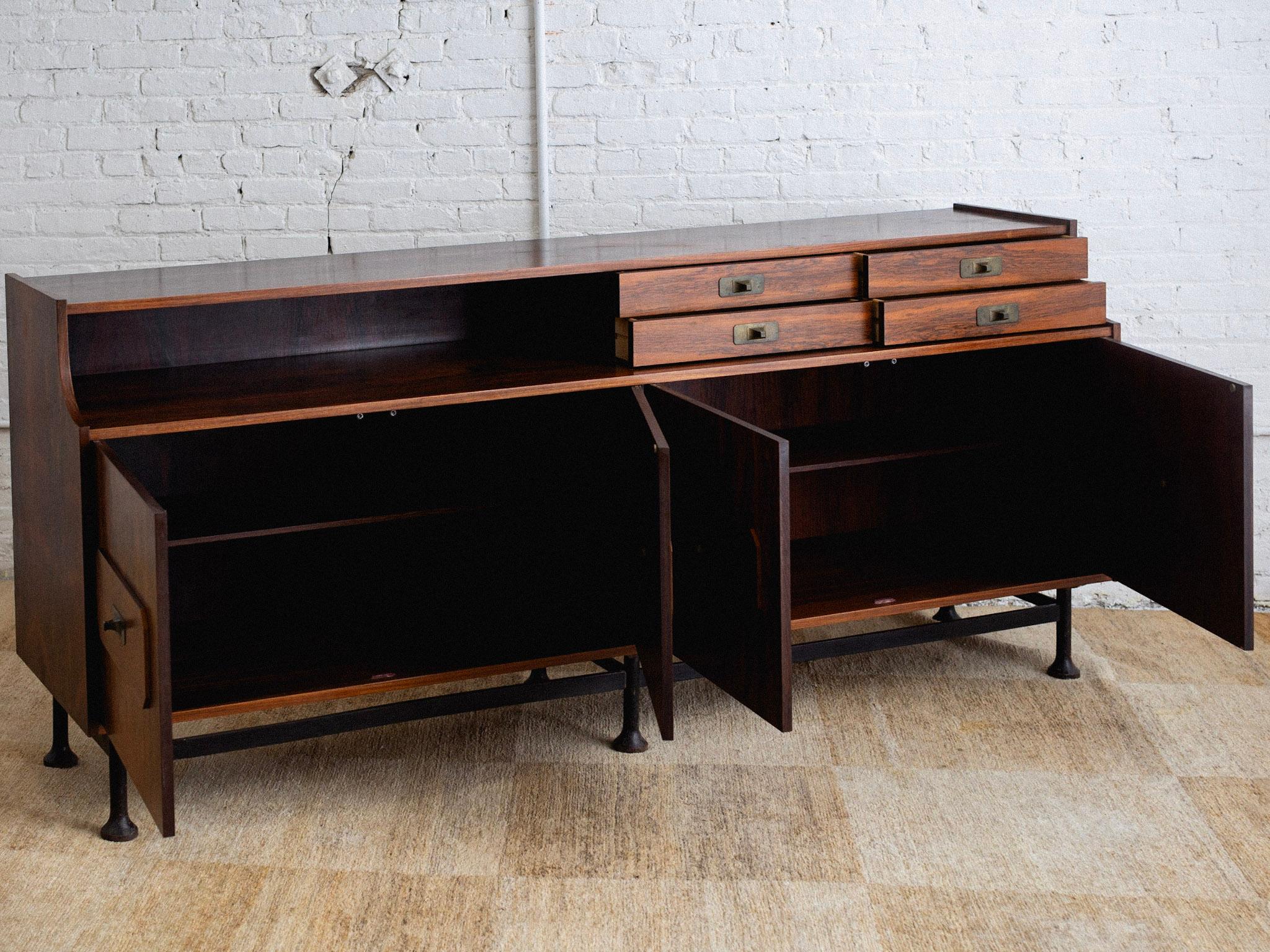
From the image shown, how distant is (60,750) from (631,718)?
118 cm

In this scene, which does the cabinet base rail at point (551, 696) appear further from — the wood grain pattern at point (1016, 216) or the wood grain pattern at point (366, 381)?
the wood grain pattern at point (1016, 216)

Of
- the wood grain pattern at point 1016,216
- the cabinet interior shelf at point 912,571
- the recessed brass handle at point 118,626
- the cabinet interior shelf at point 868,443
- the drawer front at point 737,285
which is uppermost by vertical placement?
the wood grain pattern at point 1016,216

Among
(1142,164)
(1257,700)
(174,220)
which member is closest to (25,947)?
(174,220)

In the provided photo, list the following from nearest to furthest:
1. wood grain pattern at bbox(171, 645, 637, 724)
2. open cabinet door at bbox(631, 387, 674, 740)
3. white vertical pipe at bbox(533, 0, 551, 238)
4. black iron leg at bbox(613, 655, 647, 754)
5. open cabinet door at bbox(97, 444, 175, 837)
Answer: open cabinet door at bbox(97, 444, 175, 837)
open cabinet door at bbox(631, 387, 674, 740)
wood grain pattern at bbox(171, 645, 637, 724)
black iron leg at bbox(613, 655, 647, 754)
white vertical pipe at bbox(533, 0, 551, 238)

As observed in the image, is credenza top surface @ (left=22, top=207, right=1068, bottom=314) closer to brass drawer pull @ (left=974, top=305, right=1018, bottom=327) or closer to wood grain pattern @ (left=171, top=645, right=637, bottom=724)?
brass drawer pull @ (left=974, top=305, right=1018, bottom=327)

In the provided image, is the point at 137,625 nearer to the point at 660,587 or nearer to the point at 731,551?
the point at 660,587

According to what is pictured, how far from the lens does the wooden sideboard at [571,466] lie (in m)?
2.57

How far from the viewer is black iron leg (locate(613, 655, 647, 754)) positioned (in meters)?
2.99

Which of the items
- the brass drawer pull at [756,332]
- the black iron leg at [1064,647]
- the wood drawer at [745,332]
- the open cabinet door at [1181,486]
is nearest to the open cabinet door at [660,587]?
the wood drawer at [745,332]

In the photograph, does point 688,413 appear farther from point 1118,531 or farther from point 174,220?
point 174,220

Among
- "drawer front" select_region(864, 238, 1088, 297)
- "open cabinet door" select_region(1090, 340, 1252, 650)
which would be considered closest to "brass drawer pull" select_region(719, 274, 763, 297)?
"drawer front" select_region(864, 238, 1088, 297)

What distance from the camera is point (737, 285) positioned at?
2.87 m

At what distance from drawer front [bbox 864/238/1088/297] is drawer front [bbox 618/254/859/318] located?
6cm

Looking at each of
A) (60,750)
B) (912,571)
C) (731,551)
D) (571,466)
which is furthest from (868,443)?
(60,750)
